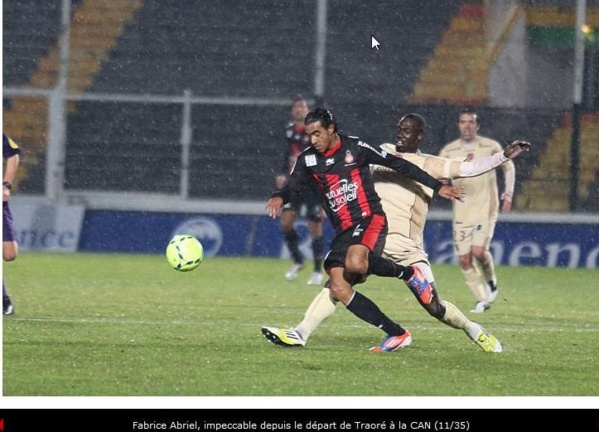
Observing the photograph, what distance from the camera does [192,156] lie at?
779 inches

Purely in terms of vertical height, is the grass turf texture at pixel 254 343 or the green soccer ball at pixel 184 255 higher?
the green soccer ball at pixel 184 255

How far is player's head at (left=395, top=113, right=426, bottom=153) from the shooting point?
28.9 feet

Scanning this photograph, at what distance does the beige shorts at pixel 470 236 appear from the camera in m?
12.6

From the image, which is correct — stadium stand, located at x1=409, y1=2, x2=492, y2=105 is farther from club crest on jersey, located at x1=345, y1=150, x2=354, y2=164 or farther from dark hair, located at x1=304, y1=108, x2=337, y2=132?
dark hair, located at x1=304, y1=108, x2=337, y2=132

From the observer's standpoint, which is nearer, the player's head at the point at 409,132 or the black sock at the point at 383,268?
the black sock at the point at 383,268

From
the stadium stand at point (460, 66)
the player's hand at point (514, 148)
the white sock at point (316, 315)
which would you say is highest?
the stadium stand at point (460, 66)

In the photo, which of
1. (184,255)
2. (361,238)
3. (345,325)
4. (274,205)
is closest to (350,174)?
(361,238)

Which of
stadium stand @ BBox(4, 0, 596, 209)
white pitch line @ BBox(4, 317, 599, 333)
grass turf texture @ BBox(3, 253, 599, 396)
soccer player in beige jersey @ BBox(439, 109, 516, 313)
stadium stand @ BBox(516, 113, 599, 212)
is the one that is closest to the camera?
grass turf texture @ BBox(3, 253, 599, 396)

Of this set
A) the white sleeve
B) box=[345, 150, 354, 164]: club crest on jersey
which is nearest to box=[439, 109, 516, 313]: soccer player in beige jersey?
the white sleeve

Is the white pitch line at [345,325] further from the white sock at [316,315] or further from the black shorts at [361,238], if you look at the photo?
the black shorts at [361,238]

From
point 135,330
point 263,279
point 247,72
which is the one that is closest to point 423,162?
point 135,330

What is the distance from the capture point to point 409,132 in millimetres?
8805

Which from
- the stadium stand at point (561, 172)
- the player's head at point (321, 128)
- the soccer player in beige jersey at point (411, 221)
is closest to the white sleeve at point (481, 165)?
the soccer player in beige jersey at point (411, 221)

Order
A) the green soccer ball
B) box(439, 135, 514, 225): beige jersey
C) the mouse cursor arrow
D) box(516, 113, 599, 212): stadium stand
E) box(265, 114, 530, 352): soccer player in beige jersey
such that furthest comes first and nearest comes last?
1. the mouse cursor arrow
2. box(516, 113, 599, 212): stadium stand
3. box(439, 135, 514, 225): beige jersey
4. the green soccer ball
5. box(265, 114, 530, 352): soccer player in beige jersey
